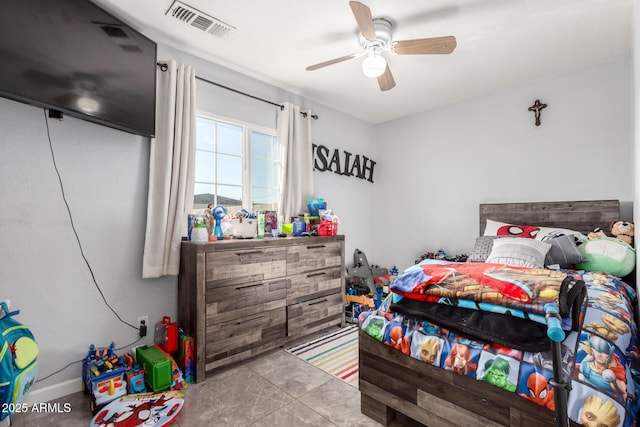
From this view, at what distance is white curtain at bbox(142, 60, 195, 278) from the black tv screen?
15 cm

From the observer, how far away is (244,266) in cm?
240

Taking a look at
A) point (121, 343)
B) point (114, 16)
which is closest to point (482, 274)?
point (121, 343)

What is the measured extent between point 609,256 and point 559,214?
2.33ft

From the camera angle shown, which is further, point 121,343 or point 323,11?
point 121,343

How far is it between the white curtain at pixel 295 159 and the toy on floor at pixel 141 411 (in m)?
1.78

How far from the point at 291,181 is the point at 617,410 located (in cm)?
275

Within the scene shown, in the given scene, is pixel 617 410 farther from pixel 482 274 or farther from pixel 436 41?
pixel 436 41

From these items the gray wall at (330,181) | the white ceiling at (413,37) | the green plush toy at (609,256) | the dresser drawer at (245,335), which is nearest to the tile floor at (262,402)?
the dresser drawer at (245,335)

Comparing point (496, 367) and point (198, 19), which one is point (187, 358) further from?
point (198, 19)

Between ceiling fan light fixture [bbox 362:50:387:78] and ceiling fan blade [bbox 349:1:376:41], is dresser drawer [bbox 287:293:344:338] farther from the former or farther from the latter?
ceiling fan blade [bbox 349:1:376:41]

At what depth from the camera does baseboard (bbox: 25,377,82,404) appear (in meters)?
1.84

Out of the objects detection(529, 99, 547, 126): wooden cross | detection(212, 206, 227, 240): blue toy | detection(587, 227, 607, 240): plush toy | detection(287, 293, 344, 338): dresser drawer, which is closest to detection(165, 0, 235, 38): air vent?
detection(212, 206, 227, 240): blue toy

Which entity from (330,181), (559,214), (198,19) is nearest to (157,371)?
(198,19)

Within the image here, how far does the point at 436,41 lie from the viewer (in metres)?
1.92
